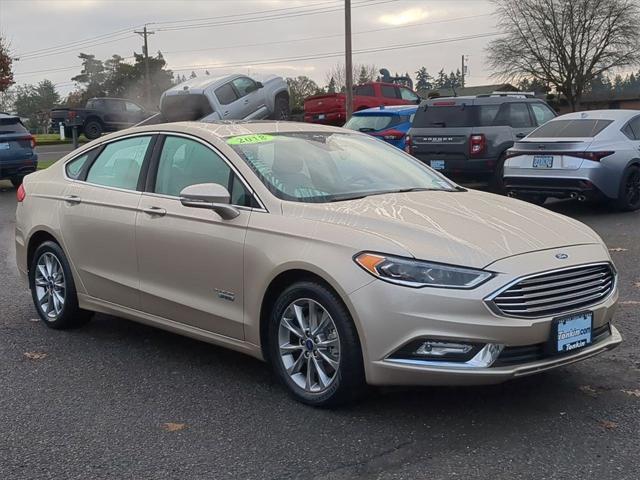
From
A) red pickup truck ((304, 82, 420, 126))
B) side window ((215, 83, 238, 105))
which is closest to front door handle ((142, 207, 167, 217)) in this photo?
side window ((215, 83, 238, 105))

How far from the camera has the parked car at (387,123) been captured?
14508mm

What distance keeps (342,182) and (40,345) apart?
2.56 meters

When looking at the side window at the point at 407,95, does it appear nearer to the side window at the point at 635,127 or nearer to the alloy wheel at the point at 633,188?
the side window at the point at 635,127

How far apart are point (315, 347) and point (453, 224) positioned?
0.99m

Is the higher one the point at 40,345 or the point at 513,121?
the point at 513,121

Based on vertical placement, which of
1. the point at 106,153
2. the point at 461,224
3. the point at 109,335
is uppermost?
the point at 106,153

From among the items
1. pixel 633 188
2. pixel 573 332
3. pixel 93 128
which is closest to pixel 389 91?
pixel 93 128

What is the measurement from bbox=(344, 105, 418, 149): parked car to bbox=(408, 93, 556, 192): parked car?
1.48 meters

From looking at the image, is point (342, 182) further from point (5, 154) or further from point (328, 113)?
point (328, 113)

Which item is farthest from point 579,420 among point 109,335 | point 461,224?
point 109,335

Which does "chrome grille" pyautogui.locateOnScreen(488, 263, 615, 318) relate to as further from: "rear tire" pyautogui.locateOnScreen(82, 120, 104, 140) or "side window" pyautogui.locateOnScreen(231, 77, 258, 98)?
"rear tire" pyautogui.locateOnScreen(82, 120, 104, 140)

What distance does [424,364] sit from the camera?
12.1 ft

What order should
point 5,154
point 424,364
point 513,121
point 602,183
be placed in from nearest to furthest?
point 424,364 < point 602,183 < point 513,121 < point 5,154

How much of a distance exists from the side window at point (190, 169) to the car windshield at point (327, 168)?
0.49ft
